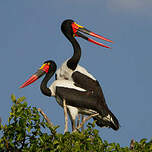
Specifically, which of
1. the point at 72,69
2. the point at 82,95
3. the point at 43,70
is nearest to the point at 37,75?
the point at 43,70

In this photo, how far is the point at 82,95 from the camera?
13.2 m

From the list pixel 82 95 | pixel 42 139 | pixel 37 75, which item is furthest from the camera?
pixel 37 75

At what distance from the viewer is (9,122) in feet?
32.0

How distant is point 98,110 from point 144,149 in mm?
3877

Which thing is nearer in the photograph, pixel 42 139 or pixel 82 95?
pixel 42 139

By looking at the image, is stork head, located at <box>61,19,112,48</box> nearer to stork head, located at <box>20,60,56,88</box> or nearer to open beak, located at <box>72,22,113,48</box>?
open beak, located at <box>72,22,113,48</box>

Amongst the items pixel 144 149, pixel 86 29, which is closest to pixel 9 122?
pixel 144 149

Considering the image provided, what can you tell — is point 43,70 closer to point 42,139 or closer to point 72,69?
point 72,69

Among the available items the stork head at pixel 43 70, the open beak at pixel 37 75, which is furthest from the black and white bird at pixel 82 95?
the open beak at pixel 37 75

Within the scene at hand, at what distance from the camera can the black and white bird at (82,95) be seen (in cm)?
1298

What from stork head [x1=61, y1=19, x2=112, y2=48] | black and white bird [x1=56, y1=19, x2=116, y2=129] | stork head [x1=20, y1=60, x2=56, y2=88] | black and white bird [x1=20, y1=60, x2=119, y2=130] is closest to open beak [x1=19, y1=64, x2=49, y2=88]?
stork head [x1=20, y1=60, x2=56, y2=88]

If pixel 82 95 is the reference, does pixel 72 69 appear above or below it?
above

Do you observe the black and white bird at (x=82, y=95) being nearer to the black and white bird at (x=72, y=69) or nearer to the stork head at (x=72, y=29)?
the black and white bird at (x=72, y=69)

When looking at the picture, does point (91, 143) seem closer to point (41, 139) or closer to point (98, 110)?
point (41, 139)
